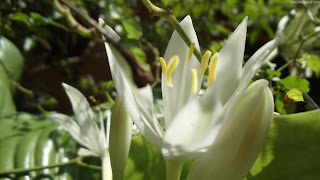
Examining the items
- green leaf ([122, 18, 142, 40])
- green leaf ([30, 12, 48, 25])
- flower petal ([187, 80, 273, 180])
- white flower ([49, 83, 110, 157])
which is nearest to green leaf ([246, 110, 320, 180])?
flower petal ([187, 80, 273, 180])

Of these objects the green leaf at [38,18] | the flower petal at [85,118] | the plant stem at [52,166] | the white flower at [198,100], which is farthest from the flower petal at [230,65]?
the green leaf at [38,18]

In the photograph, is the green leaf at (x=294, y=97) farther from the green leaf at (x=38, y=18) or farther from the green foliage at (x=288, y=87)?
the green leaf at (x=38, y=18)

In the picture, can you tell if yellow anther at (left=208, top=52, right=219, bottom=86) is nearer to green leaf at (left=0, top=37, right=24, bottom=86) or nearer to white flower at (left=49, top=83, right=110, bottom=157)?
white flower at (left=49, top=83, right=110, bottom=157)

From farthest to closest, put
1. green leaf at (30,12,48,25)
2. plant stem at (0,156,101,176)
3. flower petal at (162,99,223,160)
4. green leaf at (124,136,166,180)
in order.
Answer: green leaf at (30,12,48,25) < plant stem at (0,156,101,176) < green leaf at (124,136,166,180) < flower petal at (162,99,223,160)

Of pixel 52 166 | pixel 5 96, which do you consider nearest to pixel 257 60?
pixel 52 166

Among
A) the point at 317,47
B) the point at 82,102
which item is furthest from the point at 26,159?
the point at 317,47

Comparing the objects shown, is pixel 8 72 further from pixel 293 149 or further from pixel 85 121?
pixel 293 149
